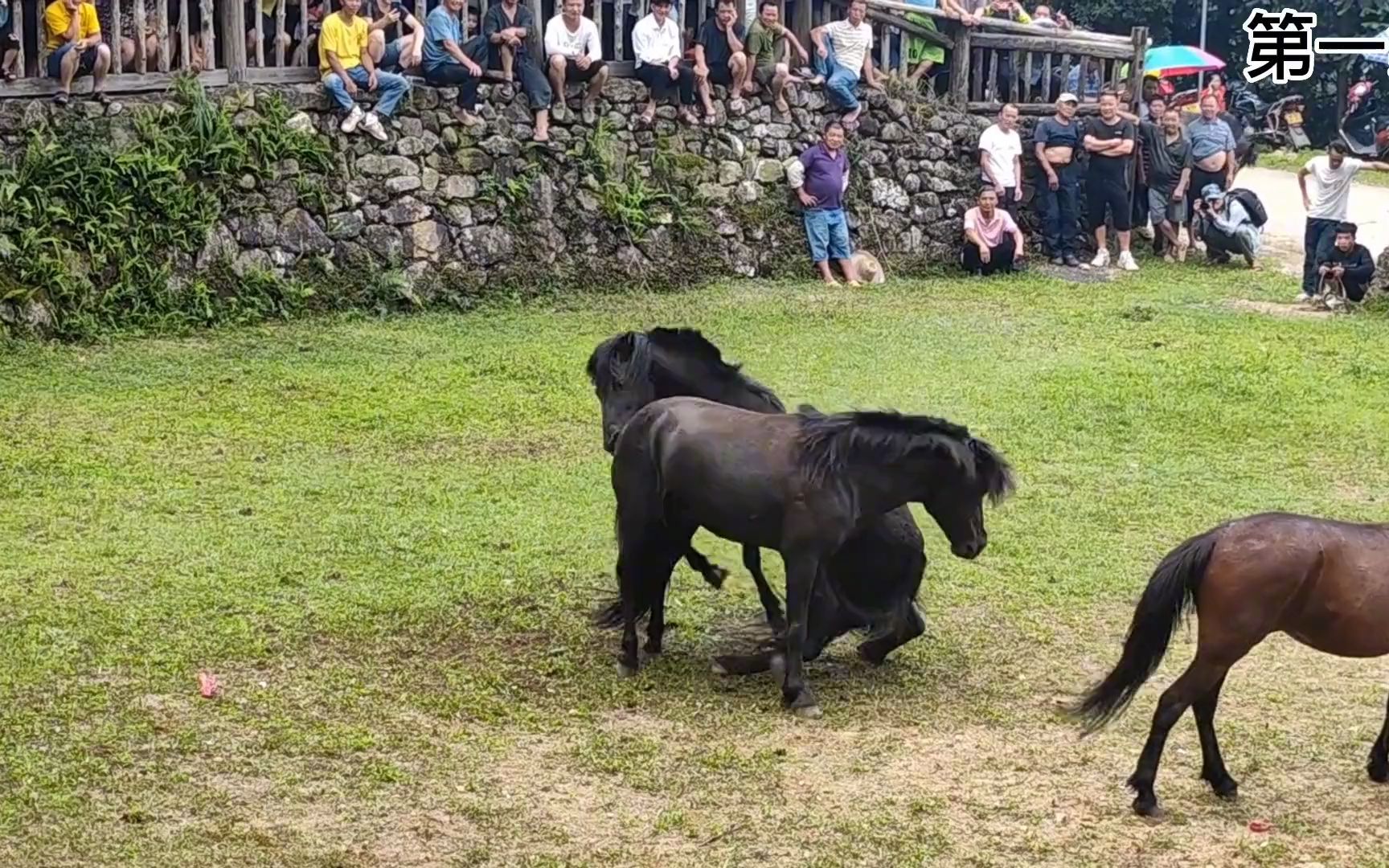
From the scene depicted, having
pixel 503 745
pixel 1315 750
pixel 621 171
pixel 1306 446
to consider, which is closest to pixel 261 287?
pixel 621 171

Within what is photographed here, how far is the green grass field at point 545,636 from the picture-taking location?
6465mm

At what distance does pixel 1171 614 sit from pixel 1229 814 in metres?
0.74

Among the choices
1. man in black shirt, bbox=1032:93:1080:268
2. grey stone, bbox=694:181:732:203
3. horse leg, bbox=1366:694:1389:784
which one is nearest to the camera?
horse leg, bbox=1366:694:1389:784

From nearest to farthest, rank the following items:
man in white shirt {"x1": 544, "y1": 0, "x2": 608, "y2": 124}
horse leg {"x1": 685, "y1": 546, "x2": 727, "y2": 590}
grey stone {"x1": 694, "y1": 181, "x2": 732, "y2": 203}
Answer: horse leg {"x1": 685, "y1": 546, "x2": 727, "y2": 590}
man in white shirt {"x1": 544, "y1": 0, "x2": 608, "y2": 124}
grey stone {"x1": 694, "y1": 181, "x2": 732, "y2": 203}

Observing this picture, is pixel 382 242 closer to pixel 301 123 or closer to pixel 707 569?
pixel 301 123

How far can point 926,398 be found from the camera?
1394 centimetres

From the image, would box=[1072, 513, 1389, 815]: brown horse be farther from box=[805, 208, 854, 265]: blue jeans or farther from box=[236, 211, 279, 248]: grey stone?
box=[805, 208, 854, 265]: blue jeans

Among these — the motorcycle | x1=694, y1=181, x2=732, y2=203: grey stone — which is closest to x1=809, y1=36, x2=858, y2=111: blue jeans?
x1=694, y1=181, x2=732, y2=203: grey stone

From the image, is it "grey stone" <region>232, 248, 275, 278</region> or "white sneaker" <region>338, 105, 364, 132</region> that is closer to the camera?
"grey stone" <region>232, 248, 275, 278</region>

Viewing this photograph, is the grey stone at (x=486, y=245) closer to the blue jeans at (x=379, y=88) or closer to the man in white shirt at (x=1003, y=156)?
the blue jeans at (x=379, y=88)

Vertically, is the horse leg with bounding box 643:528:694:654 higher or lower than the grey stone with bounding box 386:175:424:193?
lower

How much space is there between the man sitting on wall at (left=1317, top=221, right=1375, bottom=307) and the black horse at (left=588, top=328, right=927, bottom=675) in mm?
11238

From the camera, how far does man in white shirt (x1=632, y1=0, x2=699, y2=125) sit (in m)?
18.4

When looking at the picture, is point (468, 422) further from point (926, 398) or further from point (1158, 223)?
point (1158, 223)
